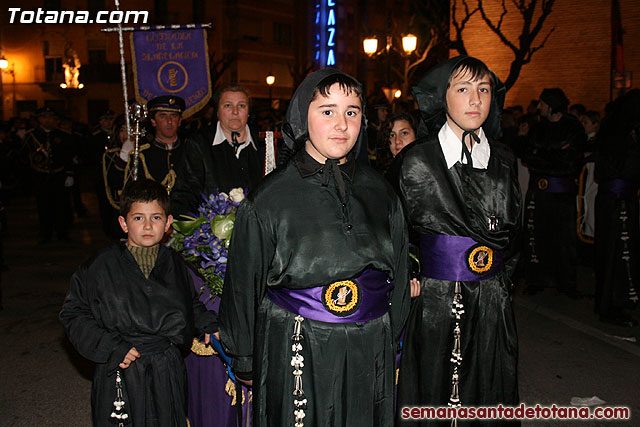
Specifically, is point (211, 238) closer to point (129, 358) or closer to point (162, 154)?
point (129, 358)

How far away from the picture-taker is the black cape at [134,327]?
3.31m

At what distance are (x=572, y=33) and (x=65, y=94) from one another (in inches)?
1503

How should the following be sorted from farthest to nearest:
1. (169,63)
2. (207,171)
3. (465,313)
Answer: (169,63) → (207,171) → (465,313)

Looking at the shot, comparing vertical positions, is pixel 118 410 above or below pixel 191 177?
below

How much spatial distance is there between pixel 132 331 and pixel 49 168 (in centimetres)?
965

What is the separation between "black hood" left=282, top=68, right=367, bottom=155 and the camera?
260 cm

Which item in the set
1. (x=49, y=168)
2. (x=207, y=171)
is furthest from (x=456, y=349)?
(x=49, y=168)

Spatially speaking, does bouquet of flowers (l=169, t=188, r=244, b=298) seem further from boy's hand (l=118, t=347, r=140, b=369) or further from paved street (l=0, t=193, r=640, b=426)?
paved street (l=0, t=193, r=640, b=426)

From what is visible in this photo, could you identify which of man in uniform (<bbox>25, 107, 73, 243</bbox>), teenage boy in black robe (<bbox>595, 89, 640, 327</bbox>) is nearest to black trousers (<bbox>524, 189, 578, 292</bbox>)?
teenage boy in black robe (<bbox>595, 89, 640, 327</bbox>)

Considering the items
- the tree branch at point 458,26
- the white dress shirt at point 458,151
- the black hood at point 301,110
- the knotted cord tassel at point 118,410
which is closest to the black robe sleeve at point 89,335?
the knotted cord tassel at point 118,410

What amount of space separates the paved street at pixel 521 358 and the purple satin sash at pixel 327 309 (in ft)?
9.19

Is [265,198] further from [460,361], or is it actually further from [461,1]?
[461,1]

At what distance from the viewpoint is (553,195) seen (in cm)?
775

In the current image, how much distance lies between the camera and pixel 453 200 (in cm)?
347
